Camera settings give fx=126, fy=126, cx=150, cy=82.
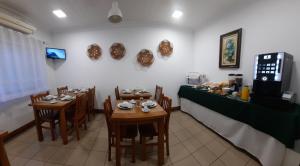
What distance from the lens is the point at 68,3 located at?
2.32m

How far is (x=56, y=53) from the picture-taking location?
3.51m

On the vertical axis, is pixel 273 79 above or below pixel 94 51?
A: below

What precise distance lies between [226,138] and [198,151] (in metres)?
0.66

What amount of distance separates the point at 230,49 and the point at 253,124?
158 cm

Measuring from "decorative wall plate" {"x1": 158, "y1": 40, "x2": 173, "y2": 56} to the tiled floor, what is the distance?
→ 6.94ft

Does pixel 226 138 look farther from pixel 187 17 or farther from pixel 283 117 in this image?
pixel 187 17

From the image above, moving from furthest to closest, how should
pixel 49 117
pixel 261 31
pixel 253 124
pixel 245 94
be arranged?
pixel 49 117
pixel 261 31
pixel 245 94
pixel 253 124

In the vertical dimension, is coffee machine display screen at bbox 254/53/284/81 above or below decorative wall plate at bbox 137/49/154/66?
below

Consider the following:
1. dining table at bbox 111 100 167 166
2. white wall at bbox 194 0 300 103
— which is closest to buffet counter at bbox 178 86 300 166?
white wall at bbox 194 0 300 103

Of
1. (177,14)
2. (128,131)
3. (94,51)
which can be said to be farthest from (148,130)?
(94,51)

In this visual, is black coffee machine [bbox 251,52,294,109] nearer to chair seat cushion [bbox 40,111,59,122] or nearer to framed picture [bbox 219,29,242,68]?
framed picture [bbox 219,29,242,68]

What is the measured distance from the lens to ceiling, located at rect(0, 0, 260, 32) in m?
2.34

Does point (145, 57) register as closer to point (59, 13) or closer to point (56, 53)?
point (59, 13)

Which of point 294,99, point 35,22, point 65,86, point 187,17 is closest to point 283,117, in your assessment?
point 294,99
